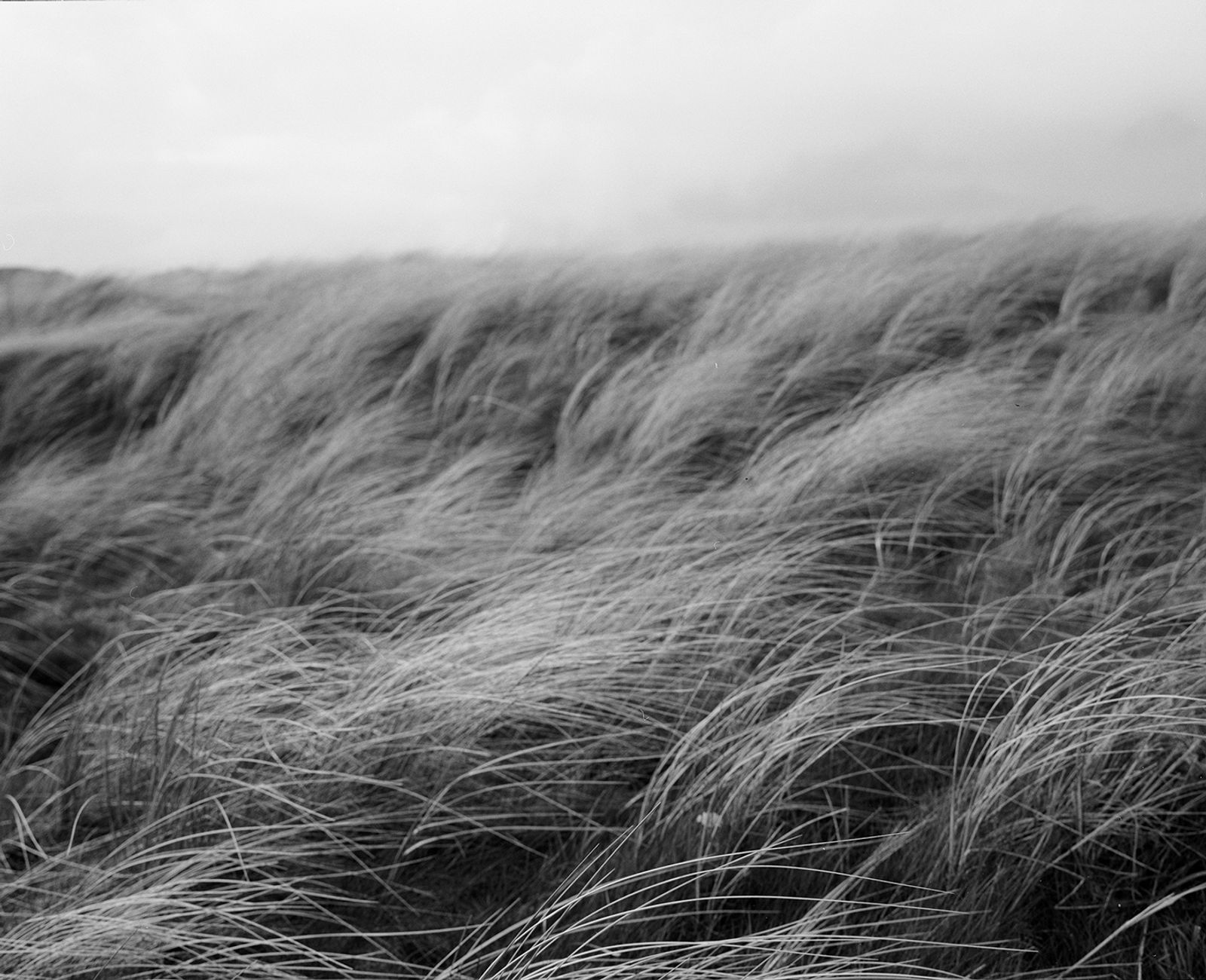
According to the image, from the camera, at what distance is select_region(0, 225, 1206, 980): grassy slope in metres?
1.07

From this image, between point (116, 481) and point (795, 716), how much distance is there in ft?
7.33

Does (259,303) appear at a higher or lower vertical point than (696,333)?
higher

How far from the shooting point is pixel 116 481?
2785mm

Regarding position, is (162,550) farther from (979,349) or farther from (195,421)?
(979,349)

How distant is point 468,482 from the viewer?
100 inches

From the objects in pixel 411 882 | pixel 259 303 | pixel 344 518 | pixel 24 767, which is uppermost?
pixel 259 303

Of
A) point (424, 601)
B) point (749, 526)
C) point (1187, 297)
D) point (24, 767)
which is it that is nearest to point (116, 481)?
point (424, 601)

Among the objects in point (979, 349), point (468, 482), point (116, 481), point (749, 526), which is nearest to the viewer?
point (749, 526)

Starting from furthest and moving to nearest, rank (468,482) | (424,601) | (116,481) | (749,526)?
(116,481) < (468,482) < (749,526) < (424,601)

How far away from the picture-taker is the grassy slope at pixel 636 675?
107 cm

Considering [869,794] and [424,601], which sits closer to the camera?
[869,794]

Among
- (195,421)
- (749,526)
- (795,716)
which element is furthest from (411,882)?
(195,421)

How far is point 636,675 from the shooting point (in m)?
1.46

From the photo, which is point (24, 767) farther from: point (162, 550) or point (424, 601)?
point (162, 550)
